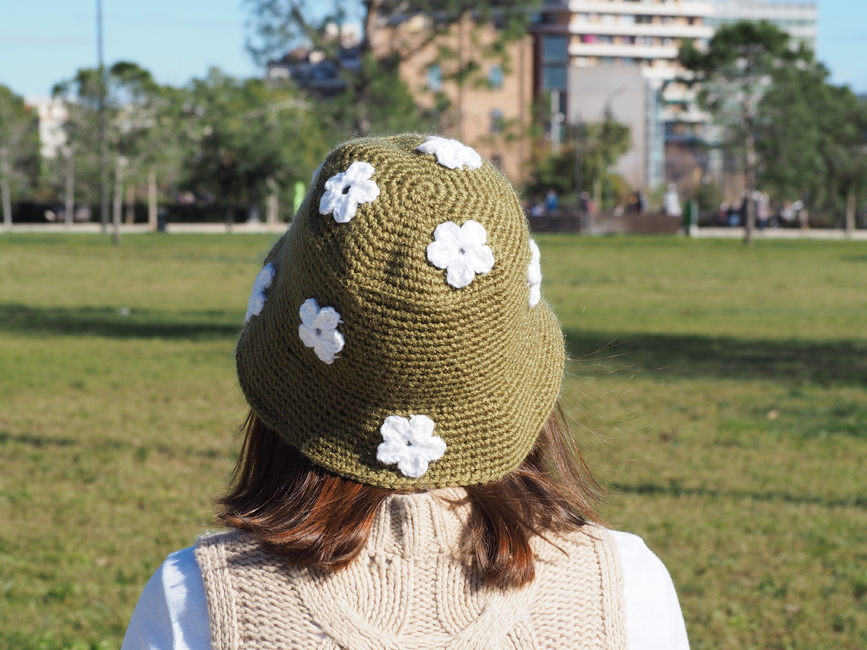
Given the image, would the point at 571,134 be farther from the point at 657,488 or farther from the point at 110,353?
the point at 657,488

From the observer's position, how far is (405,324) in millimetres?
1322

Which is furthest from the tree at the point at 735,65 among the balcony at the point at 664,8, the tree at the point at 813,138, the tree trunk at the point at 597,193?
the balcony at the point at 664,8

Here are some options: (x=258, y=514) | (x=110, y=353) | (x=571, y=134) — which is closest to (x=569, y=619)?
(x=258, y=514)

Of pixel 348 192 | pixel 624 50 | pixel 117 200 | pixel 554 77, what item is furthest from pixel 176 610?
pixel 624 50

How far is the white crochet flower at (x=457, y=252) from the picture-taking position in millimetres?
1288

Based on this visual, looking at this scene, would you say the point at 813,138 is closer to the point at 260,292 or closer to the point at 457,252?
the point at 260,292

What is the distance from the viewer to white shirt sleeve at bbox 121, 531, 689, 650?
1.38 metres

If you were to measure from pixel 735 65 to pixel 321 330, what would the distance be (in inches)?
1574

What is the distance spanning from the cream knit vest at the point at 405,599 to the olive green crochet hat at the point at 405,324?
8cm

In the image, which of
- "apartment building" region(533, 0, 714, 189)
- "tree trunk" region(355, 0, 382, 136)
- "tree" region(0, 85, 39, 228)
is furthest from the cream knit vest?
"apartment building" region(533, 0, 714, 189)

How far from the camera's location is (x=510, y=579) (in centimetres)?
136

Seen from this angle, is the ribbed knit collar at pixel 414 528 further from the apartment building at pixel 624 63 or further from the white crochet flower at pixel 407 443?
the apartment building at pixel 624 63

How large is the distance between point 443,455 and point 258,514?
271mm

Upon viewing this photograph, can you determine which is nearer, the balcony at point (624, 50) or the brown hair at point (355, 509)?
the brown hair at point (355, 509)
